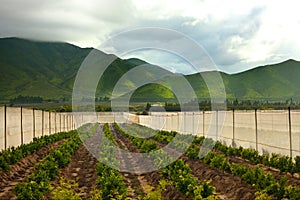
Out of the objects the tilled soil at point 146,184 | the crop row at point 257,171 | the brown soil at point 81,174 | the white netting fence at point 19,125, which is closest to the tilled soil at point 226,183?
the crop row at point 257,171

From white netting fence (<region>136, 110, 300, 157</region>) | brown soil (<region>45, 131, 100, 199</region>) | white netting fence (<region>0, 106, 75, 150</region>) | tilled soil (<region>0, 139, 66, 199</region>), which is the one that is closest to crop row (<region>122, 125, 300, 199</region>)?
white netting fence (<region>136, 110, 300, 157</region>)

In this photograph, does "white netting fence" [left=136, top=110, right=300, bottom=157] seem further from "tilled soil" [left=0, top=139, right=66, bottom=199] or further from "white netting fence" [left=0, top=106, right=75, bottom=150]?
"white netting fence" [left=0, top=106, right=75, bottom=150]

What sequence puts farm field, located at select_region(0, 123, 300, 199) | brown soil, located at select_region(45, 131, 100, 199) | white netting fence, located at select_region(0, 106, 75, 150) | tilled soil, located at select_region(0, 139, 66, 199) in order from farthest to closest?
white netting fence, located at select_region(0, 106, 75, 150)
brown soil, located at select_region(45, 131, 100, 199)
tilled soil, located at select_region(0, 139, 66, 199)
farm field, located at select_region(0, 123, 300, 199)

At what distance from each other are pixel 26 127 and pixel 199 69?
1221 centimetres

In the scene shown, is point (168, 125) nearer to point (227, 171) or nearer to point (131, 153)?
point (131, 153)

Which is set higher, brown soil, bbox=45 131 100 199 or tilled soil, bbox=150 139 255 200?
tilled soil, bbox=150 139 255 200

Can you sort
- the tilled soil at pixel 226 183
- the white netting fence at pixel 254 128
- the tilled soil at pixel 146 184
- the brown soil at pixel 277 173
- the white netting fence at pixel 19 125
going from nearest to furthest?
1. the tilled soil at pixel 146 184
2. the tilled soil at pixel 226 183
3. the brown soil at pixel 277 173
4. the white netting fence at pixel 254 128
5. the white netting fence at pixel 19 125

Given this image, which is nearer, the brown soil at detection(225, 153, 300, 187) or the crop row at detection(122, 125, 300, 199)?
the crop row at detection(122, 125, 300, 199)

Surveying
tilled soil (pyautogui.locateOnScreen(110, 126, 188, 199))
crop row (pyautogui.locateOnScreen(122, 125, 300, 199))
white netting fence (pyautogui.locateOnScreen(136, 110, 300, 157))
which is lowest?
tilled soil (pyautogui.locateOnScreen(110, 126, 188, 199))

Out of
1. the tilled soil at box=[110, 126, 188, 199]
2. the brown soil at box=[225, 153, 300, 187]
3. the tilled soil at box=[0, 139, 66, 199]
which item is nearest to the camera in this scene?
the tilled soil at box=[110, 126, 188, 199]

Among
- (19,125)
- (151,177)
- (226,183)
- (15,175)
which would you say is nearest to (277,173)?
(226,183)

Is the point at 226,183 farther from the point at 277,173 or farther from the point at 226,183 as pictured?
the point at 277,173

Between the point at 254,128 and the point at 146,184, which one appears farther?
the point at 254,128

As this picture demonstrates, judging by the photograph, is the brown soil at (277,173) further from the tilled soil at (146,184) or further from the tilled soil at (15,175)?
the tilled soil at (15,175)
